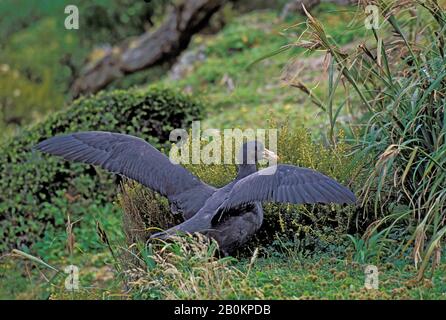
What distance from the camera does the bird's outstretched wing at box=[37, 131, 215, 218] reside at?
6.50m

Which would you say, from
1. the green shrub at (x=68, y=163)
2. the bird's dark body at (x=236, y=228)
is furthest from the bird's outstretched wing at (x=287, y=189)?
the green shrub at (x=68, y=163)

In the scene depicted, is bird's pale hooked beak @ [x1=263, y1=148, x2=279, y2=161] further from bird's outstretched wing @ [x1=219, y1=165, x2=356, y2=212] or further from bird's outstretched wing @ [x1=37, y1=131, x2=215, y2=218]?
bird's outstretched wing @ [x1=219, y1=165, x2=356, y2=212]

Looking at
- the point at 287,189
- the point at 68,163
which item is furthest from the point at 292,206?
the point at 68,163

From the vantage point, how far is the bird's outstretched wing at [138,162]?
21.3 feet

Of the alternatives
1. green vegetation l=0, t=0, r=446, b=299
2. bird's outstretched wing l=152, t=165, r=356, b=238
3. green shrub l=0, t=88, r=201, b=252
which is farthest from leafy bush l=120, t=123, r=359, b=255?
green shrub l=0, t=88, r=201, b=252

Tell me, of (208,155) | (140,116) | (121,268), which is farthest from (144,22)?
(121,268)

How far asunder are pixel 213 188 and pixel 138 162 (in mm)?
544

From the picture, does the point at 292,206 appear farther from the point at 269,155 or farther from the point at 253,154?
the point at 253,154

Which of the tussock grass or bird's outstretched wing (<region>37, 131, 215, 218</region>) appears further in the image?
bird's outstretched wing (<region>37, 131, 215, 218</region>)

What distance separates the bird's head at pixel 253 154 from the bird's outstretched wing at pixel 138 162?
13.5 inches

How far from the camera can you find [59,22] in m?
17.1

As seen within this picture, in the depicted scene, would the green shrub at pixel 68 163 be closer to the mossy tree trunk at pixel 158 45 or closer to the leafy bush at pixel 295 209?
the leafy bush at pixel 295 209

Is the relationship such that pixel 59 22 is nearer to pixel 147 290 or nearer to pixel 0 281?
pixel 0 281

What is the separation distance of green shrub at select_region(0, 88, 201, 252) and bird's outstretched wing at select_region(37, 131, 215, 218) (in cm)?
282
